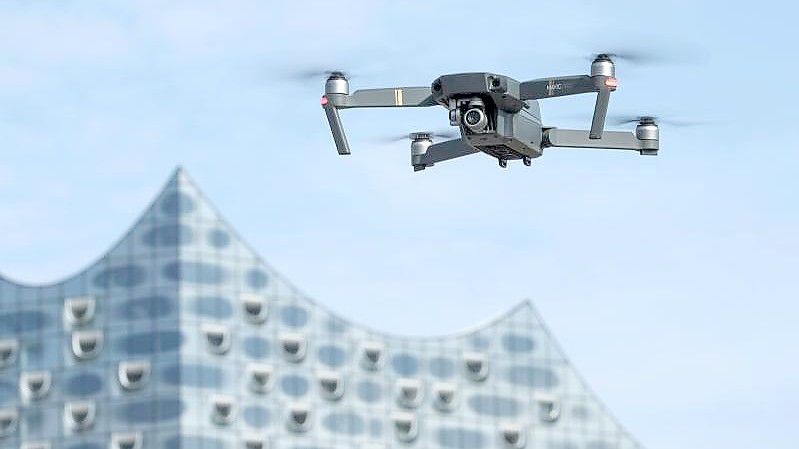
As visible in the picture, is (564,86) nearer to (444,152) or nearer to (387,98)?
(387,98)

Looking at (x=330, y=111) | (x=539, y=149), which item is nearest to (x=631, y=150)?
(x=539, y=149)

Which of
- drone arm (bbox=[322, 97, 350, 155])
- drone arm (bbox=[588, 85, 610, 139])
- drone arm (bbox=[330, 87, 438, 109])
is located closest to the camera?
drone arm (bbox=[588, 85, 610, 139])

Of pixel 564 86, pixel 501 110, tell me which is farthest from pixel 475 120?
pixel 564 86

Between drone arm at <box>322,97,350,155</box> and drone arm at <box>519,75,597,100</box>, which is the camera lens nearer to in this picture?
drone arm at <box>519,75,597,100</box>

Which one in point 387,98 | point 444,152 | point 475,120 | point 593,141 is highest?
point 387,98

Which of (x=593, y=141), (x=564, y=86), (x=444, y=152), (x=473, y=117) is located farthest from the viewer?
(x=444, y=152)

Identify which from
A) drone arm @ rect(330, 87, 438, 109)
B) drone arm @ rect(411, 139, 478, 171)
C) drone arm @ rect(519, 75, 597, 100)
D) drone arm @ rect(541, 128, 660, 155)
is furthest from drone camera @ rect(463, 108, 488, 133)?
drone arm @ rect(541, 128, 660, 155)
